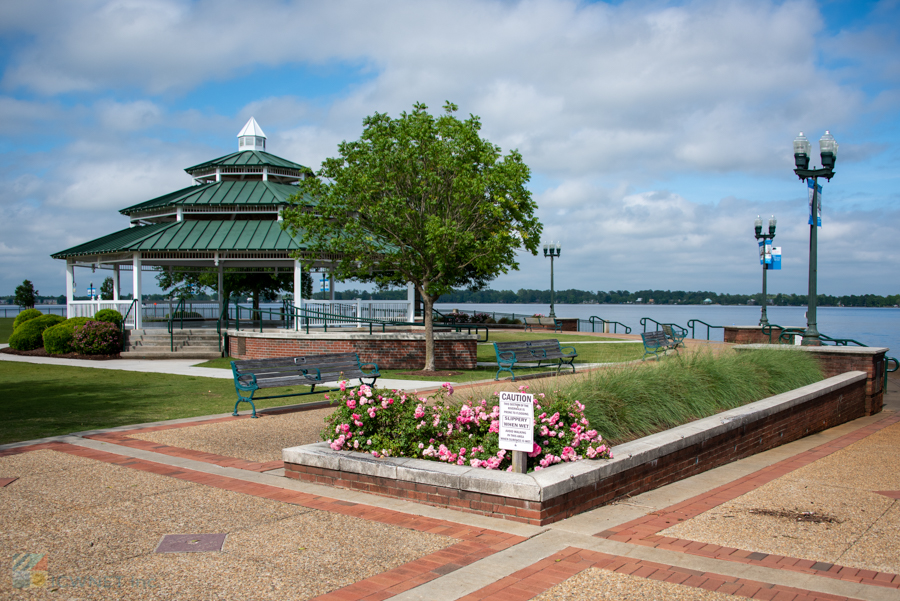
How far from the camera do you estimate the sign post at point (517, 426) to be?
562 cm

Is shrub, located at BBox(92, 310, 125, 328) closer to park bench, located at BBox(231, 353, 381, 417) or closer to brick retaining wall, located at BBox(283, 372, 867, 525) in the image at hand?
park bench, located at BBox(231, 353, 381, 417)

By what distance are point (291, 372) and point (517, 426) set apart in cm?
668

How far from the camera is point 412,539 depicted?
5.00m

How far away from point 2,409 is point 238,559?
8.96 m

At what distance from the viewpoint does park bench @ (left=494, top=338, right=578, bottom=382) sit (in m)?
15.0

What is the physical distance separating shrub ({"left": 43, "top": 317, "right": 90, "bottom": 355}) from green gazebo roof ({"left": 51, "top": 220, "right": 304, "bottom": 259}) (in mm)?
2842

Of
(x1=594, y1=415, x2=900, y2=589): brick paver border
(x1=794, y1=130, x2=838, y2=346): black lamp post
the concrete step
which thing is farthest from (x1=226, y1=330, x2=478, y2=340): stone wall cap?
(x1=594, y1=415, x2=900, y2=589): brick paver border

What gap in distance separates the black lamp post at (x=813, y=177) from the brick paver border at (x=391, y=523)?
11642 mm

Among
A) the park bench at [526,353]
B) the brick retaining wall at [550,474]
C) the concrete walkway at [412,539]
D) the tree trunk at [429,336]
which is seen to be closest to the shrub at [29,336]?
the tree trunk at [429,336]

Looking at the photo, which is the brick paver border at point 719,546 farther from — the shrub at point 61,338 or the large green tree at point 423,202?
the shrub at point 61,338

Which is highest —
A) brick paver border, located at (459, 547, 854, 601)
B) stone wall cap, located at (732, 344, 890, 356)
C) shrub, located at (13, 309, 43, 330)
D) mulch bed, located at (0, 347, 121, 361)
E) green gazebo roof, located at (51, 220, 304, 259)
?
green gazebo roof, located at (51, 220, 304, 259)

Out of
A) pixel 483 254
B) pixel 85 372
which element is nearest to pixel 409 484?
pixel 483 254

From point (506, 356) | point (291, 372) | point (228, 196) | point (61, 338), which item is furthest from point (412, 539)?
point (228, 196)

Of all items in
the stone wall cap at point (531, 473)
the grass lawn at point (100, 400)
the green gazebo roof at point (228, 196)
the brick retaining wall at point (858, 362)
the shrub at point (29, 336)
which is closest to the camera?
the stone wall cap at point (531, 473)
